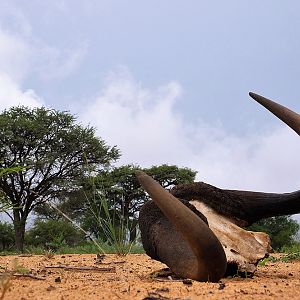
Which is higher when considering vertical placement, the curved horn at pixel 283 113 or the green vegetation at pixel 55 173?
the green vegetation at pixel 55 173

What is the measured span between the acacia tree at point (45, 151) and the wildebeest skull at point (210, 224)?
17840mm

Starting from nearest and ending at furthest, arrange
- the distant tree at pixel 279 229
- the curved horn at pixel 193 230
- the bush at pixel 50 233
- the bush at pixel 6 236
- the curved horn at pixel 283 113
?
the curved horn at pixel 193 230 → the curved horn at pixel 283 113 → the distant tree at pixel 279 229 → the bush at pixel 50 233 → the bush at pixel 6 236

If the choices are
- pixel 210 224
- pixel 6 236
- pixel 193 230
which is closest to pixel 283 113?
pixel 210 224

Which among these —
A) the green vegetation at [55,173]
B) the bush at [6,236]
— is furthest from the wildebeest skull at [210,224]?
the bush at [6,236]

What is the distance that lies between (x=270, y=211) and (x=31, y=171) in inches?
770

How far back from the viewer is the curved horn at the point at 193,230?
266 centimetres

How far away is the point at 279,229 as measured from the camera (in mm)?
19016

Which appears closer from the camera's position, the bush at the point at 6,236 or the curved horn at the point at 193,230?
the curved horn at the point at 193,230

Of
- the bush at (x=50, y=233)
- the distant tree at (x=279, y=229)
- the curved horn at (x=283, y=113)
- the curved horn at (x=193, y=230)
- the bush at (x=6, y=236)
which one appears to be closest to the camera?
the curved horn at (x=193, y=230)

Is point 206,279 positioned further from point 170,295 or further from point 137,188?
point 137,188

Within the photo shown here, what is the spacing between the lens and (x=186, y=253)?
10.3ft

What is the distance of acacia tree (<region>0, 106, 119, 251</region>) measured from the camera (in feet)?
70.9

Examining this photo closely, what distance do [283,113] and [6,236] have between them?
21597 millimetres

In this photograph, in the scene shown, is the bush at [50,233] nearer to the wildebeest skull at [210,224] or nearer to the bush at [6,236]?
the bush at [6,236]
